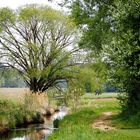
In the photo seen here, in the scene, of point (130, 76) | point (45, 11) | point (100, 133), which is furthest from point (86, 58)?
point (100, 133)

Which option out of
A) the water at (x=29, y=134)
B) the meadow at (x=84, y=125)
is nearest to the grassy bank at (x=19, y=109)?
the meadow at (x=84, y=125)

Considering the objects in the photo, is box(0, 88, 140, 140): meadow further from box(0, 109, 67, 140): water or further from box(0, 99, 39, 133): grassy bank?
box(0, 109, 67, 140): water

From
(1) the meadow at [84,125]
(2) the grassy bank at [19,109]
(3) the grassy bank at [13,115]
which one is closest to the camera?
(1) the meadow at [84,125]

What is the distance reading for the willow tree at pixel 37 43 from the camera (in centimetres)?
5675

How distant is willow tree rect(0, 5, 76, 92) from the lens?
56.8 metres

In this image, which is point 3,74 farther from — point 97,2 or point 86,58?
point 97,2

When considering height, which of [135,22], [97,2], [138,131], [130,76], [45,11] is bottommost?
[138,131]

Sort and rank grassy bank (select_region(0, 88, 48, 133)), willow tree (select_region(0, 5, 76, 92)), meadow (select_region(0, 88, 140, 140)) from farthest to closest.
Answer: willow tree (select_region(0, 5, 76, 92)) < grassy bank (select_region(0, 88, 48, 133)) < meadow (select_region(0, 88, 140, 140))

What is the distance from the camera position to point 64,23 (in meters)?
57.4

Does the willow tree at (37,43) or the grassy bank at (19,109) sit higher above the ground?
the willow tree at (37,43)

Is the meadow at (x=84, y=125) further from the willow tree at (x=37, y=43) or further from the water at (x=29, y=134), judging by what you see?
the willow tree at (x=37, y=43)

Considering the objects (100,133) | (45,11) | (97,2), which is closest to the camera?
(100,133)

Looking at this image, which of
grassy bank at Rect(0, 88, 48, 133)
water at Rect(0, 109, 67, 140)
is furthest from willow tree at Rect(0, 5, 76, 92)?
water at Rect(0, 109, 67, 140)

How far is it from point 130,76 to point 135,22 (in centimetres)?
276
